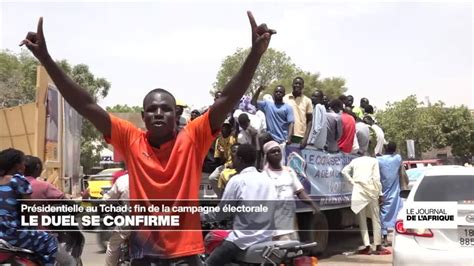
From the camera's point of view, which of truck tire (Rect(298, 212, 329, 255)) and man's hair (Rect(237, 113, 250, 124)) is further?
truck tire (Rect(298, 212, 329, 255))

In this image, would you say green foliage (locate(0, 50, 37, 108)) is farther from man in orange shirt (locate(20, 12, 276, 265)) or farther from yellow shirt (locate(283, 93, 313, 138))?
man in orange shirt (locate(20, 12, 276, 265))

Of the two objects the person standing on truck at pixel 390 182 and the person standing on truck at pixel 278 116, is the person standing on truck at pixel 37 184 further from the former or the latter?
the person standing on truck at pixel 390 182

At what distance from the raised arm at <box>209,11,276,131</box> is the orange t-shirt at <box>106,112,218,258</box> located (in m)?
0.10

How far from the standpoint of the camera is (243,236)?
14.7ft

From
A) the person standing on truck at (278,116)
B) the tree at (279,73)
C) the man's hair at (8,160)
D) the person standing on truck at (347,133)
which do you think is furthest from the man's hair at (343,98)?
the tree at (279,73)

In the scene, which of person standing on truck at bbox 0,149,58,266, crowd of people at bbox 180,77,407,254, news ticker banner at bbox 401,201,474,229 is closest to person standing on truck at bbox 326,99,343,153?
Answer: crowd of people at bbox 180,77,407,254

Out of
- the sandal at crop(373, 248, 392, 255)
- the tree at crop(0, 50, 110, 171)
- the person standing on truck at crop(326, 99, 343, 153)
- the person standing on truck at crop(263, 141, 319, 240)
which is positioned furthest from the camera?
the tree at crop(0, 50, 110, 171)

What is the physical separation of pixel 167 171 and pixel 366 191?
6.70 meters

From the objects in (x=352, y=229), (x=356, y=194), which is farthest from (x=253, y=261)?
(x=352, y=229)

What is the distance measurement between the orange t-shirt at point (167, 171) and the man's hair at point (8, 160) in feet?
6.50

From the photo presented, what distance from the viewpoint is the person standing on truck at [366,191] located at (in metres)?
8.82

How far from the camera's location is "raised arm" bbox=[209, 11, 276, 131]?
8.55 feet

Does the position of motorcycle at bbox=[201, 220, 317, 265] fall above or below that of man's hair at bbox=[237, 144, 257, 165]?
below

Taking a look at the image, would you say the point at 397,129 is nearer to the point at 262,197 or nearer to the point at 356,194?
the point at 356,194
